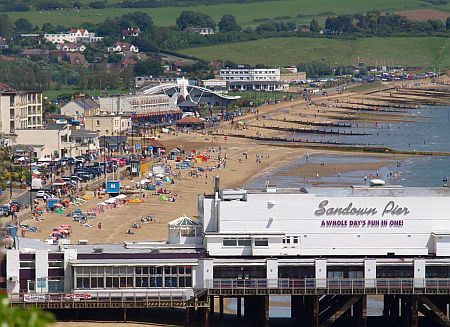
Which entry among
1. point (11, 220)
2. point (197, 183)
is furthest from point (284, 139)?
point (11, 220)

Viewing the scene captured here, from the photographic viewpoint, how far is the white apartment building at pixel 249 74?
573ft

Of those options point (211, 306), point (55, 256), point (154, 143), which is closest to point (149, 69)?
point (154, 143)

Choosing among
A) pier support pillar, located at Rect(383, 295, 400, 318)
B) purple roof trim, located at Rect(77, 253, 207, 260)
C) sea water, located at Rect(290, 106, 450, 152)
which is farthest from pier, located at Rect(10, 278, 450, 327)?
sea water, located at Rect(290, 106, 450, 152)

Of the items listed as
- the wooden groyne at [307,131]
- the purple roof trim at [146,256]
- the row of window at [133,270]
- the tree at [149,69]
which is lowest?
the wooden groyne at [307,131]

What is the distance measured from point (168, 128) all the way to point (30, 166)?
39.3 m

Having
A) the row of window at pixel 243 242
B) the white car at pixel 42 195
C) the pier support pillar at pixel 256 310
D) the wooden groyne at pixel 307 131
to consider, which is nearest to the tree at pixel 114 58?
the wooden groyne at pixel 307 131

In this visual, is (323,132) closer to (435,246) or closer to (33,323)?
(435,246)

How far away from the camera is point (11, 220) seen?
183 feet

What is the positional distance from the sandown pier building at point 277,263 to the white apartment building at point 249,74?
449ft

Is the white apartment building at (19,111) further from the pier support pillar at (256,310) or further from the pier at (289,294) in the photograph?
the pier at (289,294)

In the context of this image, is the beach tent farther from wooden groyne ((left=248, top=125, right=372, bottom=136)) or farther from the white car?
wooden groyne ((left=248, top=125, right=372, bottom=136))

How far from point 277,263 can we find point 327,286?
1.24m

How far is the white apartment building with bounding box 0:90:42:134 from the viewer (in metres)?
94.1

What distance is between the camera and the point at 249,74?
176125 mm
